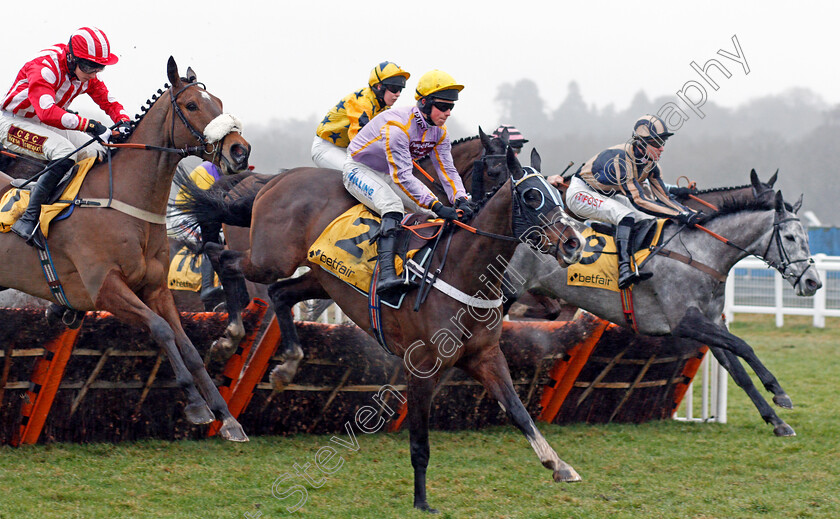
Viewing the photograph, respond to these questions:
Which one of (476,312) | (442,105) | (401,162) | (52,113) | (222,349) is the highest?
(442,105)

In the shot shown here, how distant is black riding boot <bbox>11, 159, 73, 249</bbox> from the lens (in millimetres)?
5262

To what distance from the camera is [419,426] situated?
467 cm

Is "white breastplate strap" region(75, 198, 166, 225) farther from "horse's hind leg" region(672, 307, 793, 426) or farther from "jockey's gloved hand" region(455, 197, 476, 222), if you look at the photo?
"horse's hind leg" region(672, 307, 793, 426)

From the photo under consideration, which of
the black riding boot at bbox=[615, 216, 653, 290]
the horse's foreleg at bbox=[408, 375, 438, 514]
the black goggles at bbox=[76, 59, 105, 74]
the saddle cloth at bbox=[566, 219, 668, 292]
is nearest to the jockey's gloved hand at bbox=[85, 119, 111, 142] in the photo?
the black goggles at bbox=[76, 59, 105, 74]

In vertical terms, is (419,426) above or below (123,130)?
below

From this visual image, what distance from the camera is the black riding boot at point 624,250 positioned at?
6973 mm

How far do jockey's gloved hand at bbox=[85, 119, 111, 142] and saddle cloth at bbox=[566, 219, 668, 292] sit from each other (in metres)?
3.57

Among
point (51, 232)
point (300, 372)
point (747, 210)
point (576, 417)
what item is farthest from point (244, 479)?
point (747, 210)

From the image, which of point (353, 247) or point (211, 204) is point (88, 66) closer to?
point (211, 204)

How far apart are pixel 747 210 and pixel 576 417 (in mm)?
2085

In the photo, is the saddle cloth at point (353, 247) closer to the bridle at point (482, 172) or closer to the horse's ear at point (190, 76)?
the bridle at point (482, 172)

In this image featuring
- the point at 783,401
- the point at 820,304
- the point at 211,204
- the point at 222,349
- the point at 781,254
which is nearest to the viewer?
the point at 222,349

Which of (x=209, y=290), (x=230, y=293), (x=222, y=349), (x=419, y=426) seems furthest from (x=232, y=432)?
(x=209, y=290)

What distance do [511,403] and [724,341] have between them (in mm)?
2695
